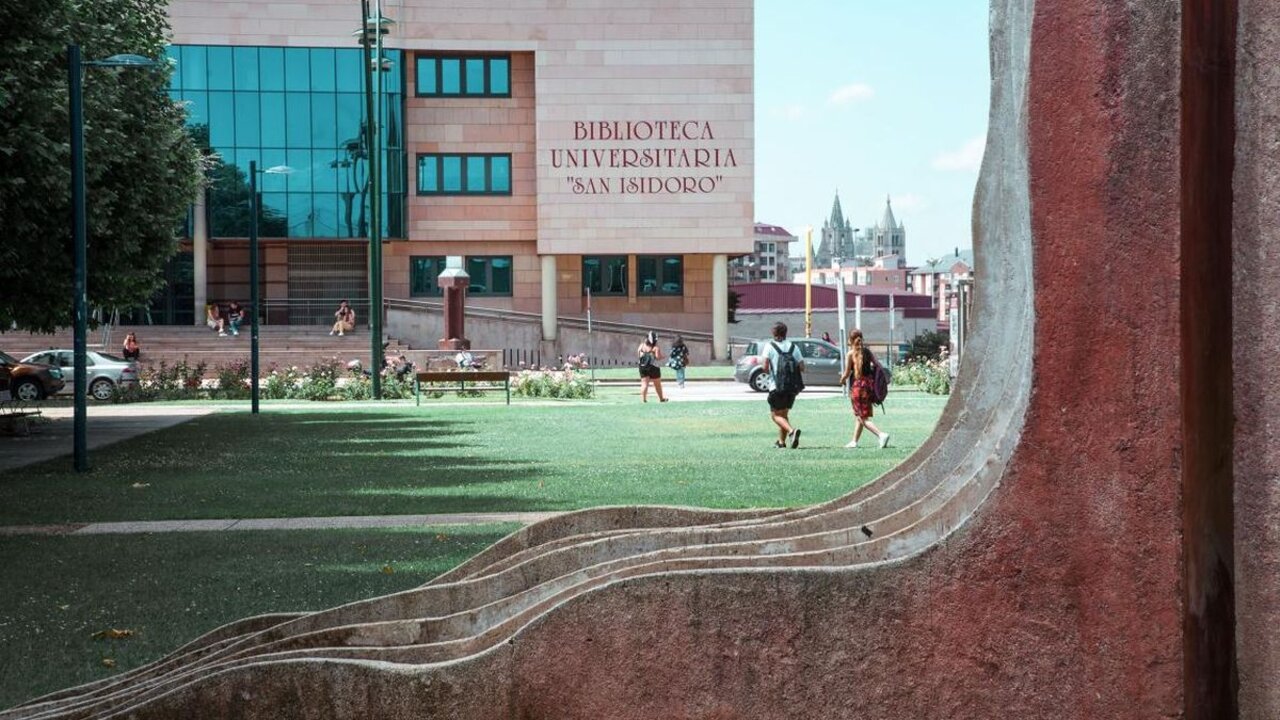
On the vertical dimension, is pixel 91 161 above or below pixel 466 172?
below

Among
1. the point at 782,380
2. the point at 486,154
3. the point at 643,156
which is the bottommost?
the point at 782,380

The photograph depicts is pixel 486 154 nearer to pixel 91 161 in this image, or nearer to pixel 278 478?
pixel 91 161

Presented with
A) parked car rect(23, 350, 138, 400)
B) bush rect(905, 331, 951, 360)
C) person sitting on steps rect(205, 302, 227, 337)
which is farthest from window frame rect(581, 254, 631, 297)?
parked car rect(23, 350, 138, 400)

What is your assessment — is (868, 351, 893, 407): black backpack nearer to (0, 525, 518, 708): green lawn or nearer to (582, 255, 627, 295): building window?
(0, 525, 518, 708): green lawn

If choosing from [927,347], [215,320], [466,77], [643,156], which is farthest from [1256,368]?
[927,347]

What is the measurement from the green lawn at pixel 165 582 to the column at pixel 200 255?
56.9 meters

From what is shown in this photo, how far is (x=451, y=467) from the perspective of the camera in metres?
21.6

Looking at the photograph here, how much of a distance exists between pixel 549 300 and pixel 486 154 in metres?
6.85

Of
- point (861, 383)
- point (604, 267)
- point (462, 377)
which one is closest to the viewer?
point (861, 383)

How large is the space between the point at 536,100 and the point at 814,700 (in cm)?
6792

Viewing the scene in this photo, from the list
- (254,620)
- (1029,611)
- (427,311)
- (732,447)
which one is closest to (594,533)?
(254,620)

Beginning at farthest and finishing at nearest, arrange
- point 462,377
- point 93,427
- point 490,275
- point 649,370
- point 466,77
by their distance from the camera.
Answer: point 490,275 < point 466,77 < point 462,377 < point 649,370 < point 93,427

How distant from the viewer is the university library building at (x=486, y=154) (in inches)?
2726

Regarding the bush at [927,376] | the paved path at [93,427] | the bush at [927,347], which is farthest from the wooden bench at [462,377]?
the bush at [927,347]
